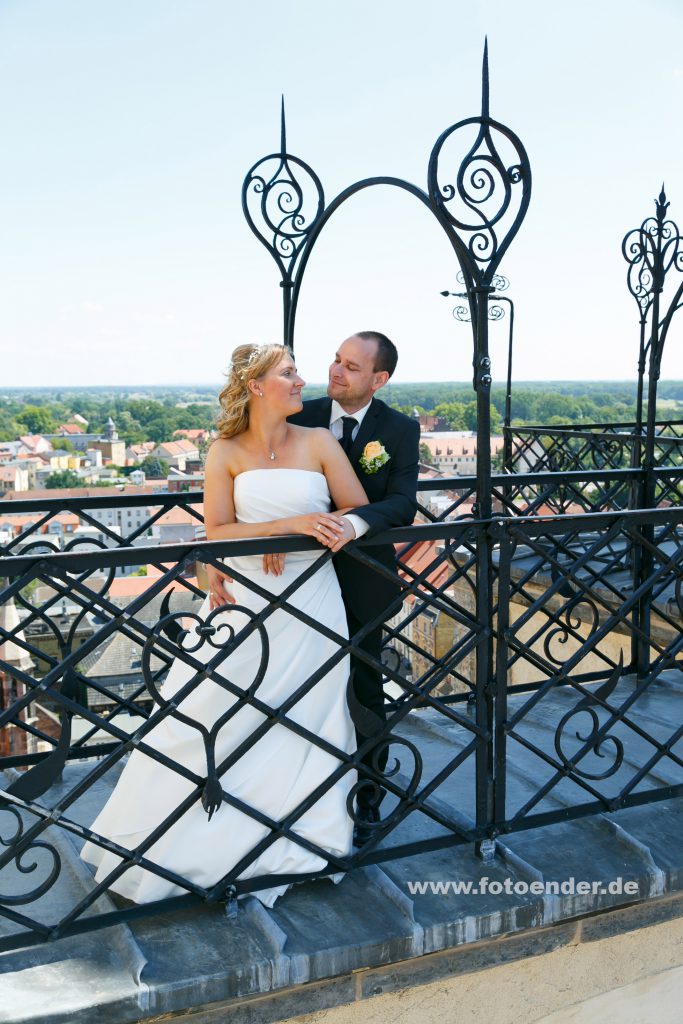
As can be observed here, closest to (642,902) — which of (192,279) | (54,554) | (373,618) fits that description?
(373,618)

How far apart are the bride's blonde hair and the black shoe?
4.40ft

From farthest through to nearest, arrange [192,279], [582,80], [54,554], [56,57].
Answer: [192,279]
[56,57]
[582,80]
[54,554]

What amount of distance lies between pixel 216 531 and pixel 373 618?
1.91ft

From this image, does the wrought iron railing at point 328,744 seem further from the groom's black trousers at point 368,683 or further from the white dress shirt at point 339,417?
the white dress shirt at point 339,417

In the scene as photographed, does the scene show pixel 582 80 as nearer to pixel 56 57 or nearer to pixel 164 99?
pixel 164 99

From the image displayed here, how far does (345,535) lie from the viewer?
280 cm

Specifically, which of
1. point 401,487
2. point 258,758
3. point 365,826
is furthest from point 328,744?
point 401,487

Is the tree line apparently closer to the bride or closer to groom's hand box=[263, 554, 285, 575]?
the bride

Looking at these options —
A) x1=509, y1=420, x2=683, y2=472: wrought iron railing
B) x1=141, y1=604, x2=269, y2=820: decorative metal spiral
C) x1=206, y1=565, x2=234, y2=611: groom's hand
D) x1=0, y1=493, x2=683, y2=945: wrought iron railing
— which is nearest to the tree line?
x1=509, y1=420, x2=683, y2=472: wrought iron railing

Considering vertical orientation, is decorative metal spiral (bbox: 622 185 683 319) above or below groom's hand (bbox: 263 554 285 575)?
above

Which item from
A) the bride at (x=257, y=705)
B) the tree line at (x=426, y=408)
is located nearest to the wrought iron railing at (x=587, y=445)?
the bride at (x=257, y=705)

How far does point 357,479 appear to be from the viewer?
3.13m

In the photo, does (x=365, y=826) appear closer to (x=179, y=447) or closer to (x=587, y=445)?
(x=587, y=445)

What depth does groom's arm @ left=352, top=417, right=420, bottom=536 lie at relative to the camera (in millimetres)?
2941
